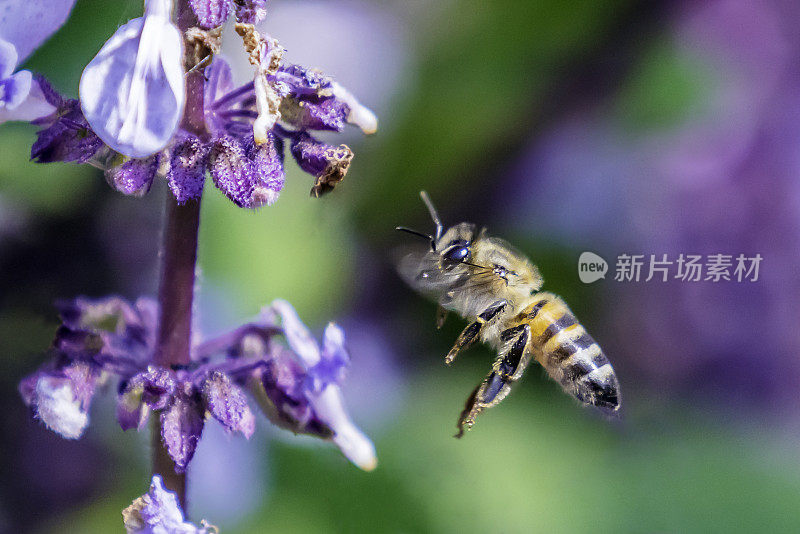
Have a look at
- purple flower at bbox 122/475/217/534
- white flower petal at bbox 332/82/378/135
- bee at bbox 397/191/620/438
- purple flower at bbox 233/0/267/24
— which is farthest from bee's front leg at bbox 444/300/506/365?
purple flower at bbox 233/0/267/24

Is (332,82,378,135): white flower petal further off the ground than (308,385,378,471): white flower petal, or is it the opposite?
(332,82,378,135): white flower petal

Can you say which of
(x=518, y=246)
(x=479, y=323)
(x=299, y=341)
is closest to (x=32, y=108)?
(x=299, y=341)

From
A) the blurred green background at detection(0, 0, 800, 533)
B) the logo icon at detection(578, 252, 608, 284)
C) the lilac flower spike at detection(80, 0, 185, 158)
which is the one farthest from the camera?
the logo icon at detection(578, 252, 608, 284)

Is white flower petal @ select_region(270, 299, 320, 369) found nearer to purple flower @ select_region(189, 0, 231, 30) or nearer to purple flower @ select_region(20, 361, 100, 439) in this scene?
purple flower @ select_region(20, 361, 100, 439)

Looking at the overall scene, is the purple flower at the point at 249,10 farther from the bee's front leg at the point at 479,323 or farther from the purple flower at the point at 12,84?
the bee's front leg at the point at 479,323

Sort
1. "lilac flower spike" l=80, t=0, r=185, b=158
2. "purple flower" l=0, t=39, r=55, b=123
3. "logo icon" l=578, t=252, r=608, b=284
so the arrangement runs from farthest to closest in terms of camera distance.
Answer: "logo icon" l=578, t=252, r=608, b=284, "purple flower" l=0, t=39, r=55, b=123, "lilac flower spike" l=80, t=0, r=185, b=158

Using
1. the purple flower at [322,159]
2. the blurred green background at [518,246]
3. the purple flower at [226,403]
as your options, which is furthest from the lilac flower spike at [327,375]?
the blurred green background at [518,246]
